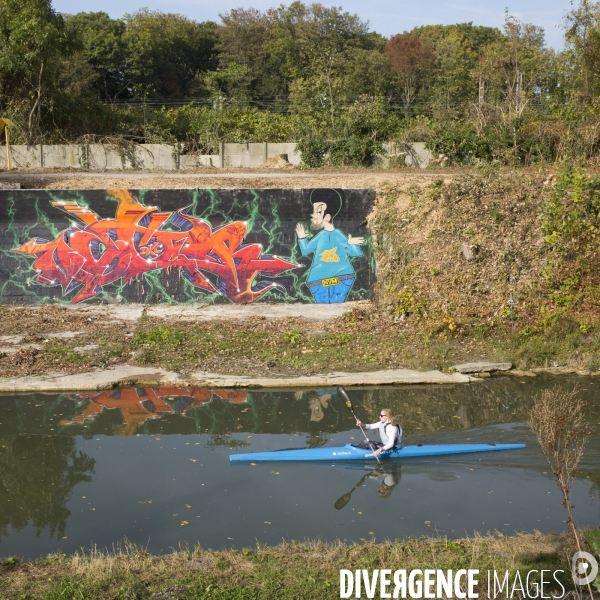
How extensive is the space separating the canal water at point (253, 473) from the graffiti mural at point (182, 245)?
19.5 ft

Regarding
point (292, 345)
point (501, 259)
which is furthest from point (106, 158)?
point (501, 259)

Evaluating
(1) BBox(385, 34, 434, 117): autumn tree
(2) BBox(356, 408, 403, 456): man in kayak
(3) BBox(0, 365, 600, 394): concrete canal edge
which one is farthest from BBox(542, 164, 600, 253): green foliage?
(1) BBox(385, 34, 434, 117): autumn tree

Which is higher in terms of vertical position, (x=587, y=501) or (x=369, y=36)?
(x=369, y=36)

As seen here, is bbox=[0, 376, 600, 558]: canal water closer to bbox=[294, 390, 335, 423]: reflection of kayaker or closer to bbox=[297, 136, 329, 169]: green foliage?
bbox=[294, 390, 335, 423]: reflection of kayaker

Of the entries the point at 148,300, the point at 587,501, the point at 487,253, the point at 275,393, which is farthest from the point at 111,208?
the point at 587,501

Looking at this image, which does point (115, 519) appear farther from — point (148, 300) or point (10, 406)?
point (148, 300)

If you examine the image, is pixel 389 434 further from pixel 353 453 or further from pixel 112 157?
pixel 112 157

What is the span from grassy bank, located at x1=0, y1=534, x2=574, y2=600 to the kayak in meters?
2.85

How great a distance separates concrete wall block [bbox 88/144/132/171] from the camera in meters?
29.6

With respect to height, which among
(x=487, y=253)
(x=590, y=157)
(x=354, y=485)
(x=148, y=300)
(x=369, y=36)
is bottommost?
(x=354, y=485)

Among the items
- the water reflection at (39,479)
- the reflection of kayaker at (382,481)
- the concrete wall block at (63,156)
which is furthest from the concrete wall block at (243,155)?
the reflection of kayaker at (382,481)

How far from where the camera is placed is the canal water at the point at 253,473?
9016mm

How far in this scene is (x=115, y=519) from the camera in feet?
30.1

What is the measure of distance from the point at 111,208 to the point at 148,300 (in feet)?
8.21
